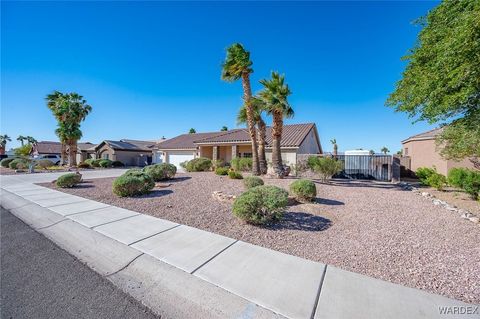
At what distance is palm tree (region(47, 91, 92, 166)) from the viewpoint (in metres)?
27.0

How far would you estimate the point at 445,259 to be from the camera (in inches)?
156

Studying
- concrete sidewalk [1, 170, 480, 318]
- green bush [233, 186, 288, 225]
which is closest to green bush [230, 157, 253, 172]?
green bush [233, 186, 288, 225]

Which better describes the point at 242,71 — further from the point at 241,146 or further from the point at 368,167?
→ the point at 368,167

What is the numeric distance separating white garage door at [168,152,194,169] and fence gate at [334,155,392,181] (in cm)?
1768

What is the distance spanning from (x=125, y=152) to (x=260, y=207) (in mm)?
36922

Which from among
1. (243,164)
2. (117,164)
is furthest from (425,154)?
(117,164)

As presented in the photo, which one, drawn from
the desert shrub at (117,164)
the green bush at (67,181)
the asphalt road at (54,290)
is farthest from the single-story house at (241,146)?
the asphalt road at (54,290)

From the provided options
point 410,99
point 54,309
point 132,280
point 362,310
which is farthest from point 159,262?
point 410,99

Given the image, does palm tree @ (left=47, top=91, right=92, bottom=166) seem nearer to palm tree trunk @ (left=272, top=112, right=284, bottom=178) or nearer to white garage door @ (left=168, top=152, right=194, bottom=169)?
white garage door @ (left=168, top=152, right=194, bottom=169)

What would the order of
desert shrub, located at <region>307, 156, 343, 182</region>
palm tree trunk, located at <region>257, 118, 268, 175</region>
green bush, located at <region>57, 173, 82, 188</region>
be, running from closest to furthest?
green bush, located at <region>57, 173, 82, 188</region> → desert shrub, located at <region>307, 156, 343, 182</region> → palm tree trunk, located at <region>257, 118, 268, 175</region>

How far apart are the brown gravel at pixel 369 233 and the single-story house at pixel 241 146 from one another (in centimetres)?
975

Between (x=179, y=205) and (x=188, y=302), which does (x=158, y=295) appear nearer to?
(x=188, y=302)

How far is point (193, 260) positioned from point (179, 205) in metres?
4.11

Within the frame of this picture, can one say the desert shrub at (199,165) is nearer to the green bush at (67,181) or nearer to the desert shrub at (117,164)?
the green bush at (67,181)
